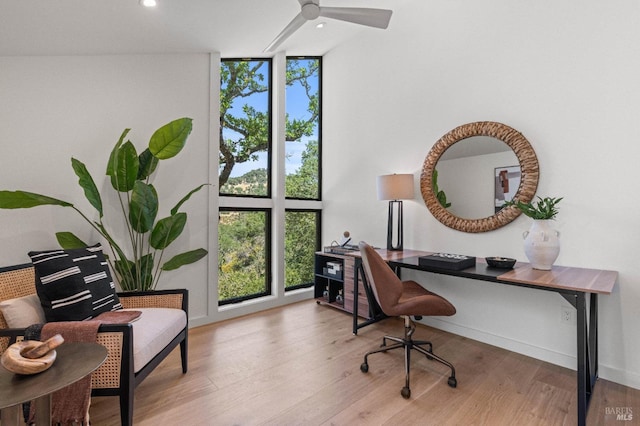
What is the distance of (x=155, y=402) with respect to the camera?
1.83 metres

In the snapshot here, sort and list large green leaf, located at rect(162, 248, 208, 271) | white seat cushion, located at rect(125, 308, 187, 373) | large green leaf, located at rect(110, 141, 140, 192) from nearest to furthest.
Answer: white seat cushion, located at rect(125, 308, 187, 373) → large green leaf, located at rect(110, 141, 140, 192) → large green leaf, located at rect(162, 248, 208, 271)

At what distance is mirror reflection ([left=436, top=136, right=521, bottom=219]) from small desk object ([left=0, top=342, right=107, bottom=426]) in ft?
9.17

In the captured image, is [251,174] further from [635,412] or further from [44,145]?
[635,412]

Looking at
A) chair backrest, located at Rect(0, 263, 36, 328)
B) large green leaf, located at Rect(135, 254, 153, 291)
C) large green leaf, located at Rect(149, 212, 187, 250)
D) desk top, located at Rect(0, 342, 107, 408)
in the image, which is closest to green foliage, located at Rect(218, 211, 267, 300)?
large green leaf, located at Rect(149, 212, 187, 250)

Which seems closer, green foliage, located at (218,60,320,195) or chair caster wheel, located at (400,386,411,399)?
chair caster wheel, located at (400,386,411,399)

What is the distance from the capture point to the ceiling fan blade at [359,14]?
7.31 feet

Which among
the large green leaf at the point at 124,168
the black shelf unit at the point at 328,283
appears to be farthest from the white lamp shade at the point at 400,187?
the large green leaf at the point at 124,168

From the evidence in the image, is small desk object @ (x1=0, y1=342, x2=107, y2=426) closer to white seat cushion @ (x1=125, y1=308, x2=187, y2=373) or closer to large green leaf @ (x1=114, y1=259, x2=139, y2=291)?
white seat cushion @ (x1=125, y1=308, x2=187, y2=373)

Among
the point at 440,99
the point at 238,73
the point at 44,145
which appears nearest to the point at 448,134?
the point at 440,99

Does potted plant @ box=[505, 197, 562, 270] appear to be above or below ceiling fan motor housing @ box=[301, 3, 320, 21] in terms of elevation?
below

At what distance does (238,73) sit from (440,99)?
2.35 metres

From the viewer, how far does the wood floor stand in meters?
1.70

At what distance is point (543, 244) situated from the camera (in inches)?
79.4

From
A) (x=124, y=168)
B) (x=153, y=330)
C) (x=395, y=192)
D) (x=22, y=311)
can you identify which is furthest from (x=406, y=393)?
(x=124, y=168)
